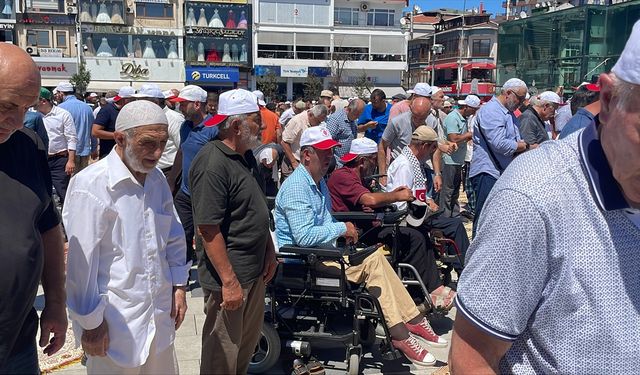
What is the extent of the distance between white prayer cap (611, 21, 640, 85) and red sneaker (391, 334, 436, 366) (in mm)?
3249

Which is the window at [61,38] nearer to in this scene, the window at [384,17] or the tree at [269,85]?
the tree at [269,85]

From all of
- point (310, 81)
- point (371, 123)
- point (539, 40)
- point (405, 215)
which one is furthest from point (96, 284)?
point (310, 81)

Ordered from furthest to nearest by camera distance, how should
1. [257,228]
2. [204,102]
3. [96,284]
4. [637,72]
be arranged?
1. [204,102]
2. [257,228]
3. [96,284]
4. [637,72]

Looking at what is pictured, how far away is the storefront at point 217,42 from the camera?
50.3 metres

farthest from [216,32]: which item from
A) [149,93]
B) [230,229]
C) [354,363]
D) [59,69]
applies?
[230,229]

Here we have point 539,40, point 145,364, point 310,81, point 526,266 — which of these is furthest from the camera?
point 310,81

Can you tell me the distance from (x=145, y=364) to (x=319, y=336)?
1.52 meters

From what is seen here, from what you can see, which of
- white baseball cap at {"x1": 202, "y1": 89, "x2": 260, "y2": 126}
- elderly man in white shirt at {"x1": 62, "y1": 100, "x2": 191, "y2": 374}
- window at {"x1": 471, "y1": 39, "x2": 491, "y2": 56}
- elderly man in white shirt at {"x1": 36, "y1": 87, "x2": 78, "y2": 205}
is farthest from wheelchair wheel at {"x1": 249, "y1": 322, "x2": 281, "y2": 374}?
window at {"x1": 471, "y1": 39, "x2": 491, "y2": 56}

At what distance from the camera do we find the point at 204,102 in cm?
628

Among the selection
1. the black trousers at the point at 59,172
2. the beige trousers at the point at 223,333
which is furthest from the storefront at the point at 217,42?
the beige trousers at the point at 223,333

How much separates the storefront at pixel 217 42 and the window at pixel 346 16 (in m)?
8.54

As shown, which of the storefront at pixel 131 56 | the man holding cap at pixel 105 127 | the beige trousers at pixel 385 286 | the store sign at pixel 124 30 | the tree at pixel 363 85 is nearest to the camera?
the beige trousers at pixel 385 286

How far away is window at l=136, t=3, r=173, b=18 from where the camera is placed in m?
49.5

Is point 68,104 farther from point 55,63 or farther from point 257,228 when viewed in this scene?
point 55,63
